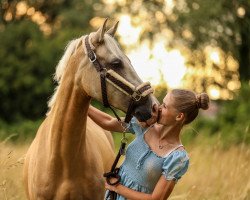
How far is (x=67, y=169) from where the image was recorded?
4.80m

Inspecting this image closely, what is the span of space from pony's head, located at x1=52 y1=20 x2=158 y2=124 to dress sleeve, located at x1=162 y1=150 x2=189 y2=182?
30 cm

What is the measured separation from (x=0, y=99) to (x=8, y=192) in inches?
814

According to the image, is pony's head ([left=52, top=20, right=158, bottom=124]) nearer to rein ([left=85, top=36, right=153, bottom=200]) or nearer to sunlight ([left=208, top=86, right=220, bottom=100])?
rein ([left=85, top=36, right=153, bottom=200])

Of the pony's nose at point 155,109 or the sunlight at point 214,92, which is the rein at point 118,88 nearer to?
the pony's nose at point 155,109

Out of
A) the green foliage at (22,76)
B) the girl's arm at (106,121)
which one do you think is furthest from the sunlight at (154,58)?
the girl's arm at (106,121)

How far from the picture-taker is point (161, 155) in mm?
4289

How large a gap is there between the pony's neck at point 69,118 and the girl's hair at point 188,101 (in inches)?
30.5

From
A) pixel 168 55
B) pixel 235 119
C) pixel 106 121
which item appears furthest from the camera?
pixel 168 55

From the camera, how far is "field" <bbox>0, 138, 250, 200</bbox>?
6.09 metres

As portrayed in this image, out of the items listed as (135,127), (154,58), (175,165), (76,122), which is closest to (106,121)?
(76,122)

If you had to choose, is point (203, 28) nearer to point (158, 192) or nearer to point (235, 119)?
point (235, 119)

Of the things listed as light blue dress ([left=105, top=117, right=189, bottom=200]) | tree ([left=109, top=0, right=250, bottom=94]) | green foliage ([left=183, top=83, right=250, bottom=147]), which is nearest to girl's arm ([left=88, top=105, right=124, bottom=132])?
light blue dress ([left=105, top=117, right=189, bottom=200])

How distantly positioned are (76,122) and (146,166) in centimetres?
72

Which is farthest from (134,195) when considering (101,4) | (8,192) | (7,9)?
(7,9)
